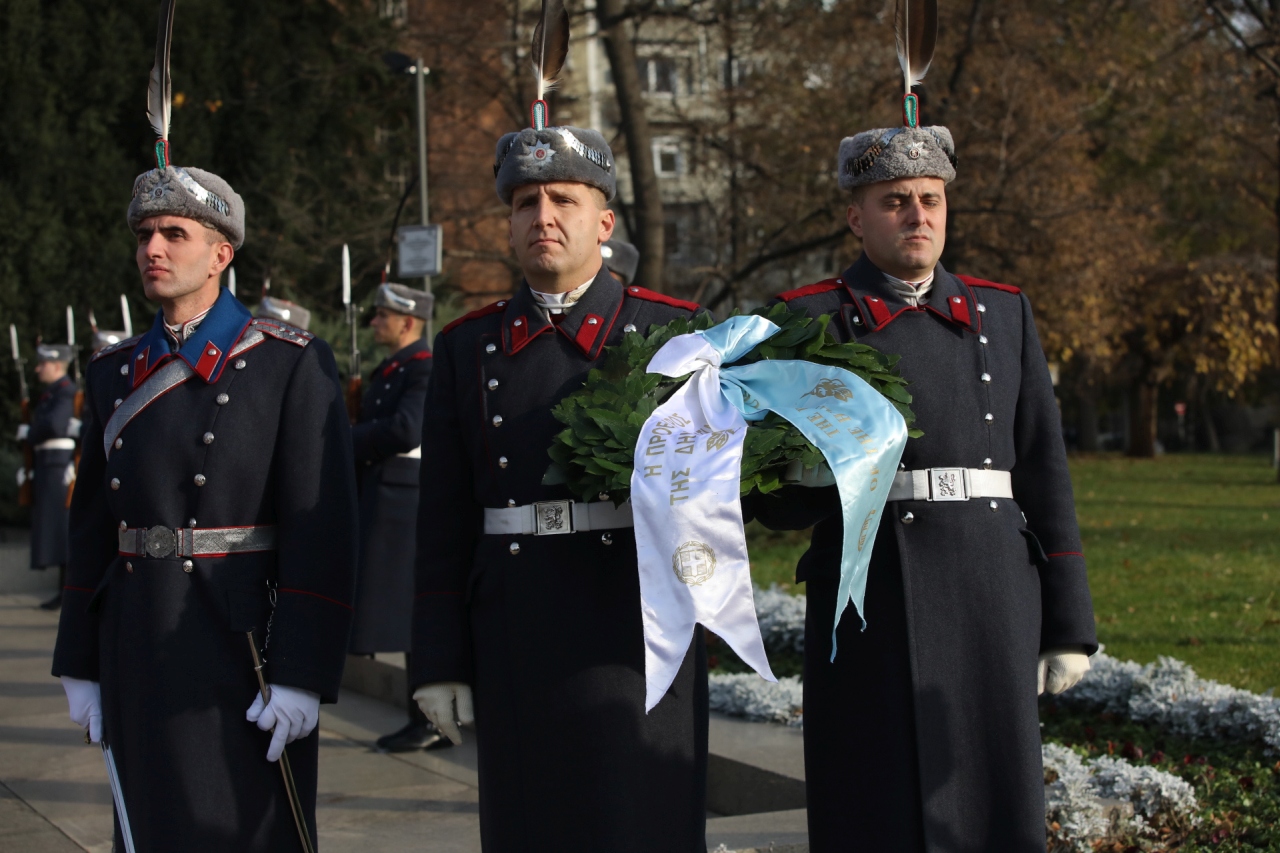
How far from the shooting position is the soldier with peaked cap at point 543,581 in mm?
3172

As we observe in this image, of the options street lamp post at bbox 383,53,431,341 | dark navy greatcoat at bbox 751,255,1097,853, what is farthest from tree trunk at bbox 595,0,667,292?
dark navy greatcoat at bbox 751,255,1097,853

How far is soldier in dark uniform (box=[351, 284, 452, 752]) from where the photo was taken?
7270 millimetres

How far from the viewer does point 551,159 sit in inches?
132

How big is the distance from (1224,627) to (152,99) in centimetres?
724

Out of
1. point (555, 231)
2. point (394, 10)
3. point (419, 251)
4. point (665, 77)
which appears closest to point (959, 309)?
point (555, 231)

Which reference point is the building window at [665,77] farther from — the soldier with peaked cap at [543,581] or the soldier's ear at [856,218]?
the soldier with peaked cap at [543,581]

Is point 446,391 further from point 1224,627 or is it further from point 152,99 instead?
point 1224,627

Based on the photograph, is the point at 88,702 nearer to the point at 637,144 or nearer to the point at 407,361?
the point at 407,361

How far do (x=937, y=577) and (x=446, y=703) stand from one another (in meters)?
1.24

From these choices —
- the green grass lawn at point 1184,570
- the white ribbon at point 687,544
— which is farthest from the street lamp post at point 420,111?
the white ribbon at point 687,544

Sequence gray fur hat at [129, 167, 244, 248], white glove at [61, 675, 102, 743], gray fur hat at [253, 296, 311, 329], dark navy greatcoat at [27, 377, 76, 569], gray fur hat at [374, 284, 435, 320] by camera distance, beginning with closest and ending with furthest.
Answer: gray fur hat at [129, 167, 244, 248], white glove at [61, 675, 102, 743], gray fur hat at [374, 284, 435, 320], gray fur hat at [253, 296, 311, 329], dark navy greatcoat at [27, 377, 76, 569]

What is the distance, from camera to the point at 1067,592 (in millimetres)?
3570

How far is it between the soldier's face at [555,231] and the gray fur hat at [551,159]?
0.03 meters

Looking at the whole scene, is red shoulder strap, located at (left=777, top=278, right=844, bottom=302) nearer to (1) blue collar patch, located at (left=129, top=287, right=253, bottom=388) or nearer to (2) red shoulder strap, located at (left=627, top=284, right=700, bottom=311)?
(2) red shoulder strap, located at (left=627, top=284, right=700, bottom=311)
